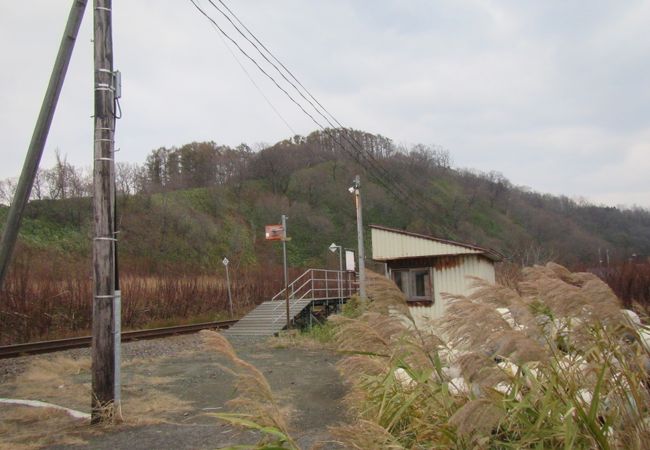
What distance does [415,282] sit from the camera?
1380cm

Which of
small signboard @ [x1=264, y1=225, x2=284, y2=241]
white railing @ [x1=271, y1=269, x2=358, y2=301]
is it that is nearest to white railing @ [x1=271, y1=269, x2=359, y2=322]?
white railing @ [x1=271, y1=269, x2=358, y2=301]

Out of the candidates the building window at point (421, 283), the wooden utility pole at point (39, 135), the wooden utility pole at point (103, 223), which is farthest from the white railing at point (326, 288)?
the wooden utility pole at point (39, 135)

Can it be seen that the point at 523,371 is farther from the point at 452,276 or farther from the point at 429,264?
the point at 429,264

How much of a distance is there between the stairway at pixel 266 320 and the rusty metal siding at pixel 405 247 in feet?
14.1

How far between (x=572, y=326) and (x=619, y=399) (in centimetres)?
64

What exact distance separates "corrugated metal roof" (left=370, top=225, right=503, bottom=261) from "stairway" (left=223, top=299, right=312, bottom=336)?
434 centimetres

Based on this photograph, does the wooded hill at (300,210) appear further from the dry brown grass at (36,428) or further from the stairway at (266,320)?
the dry brown grass at (36,428)

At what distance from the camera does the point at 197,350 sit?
12.9 meters

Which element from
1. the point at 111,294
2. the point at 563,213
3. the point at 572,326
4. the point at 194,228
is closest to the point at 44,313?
the point at 111,294

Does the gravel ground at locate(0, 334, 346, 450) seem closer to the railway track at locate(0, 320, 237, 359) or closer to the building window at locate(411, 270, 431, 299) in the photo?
the railway track at locate(0, 320, 237, 359)

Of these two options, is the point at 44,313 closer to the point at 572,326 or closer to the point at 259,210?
the point at 572,326

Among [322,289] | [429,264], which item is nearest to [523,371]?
[429,264]

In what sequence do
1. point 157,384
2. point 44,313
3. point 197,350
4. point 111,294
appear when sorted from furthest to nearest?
point 44,313, point 197,350, point 157,384, point 111,294

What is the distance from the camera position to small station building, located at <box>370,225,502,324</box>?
13133 mm
